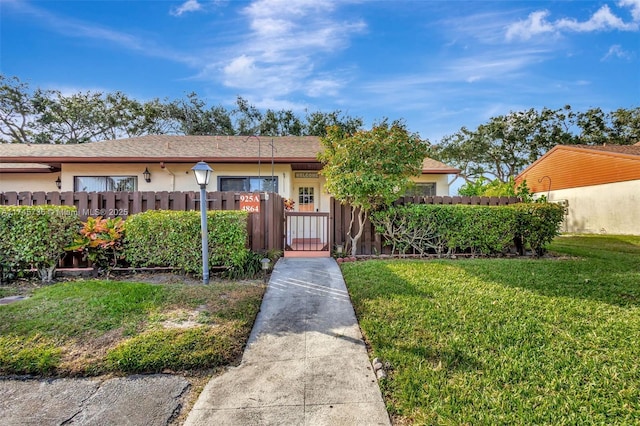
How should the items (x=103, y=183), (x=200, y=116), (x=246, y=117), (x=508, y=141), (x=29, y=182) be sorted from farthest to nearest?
(x=508, y=141) → (x=246, y=117) → (x=200, y=116) → (x=29, y=182) → (x=103, y=183)

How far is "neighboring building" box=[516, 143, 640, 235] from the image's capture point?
46.5 feet

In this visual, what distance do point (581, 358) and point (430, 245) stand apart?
4965 mm

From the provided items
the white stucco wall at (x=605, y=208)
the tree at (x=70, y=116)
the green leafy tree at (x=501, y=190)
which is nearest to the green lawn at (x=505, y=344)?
the green leafy tree at (x=501, y=190)

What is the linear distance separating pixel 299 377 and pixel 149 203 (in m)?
5.88

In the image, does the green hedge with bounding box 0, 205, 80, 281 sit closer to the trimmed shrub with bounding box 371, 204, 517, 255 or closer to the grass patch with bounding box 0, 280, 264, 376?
the grass patch with bounding box 0, 280, 264, 376

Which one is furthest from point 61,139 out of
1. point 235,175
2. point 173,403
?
point 173,403

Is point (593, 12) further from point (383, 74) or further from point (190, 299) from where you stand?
point (190, 299)

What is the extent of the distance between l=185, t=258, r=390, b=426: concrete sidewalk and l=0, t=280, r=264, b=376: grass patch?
0.33 m

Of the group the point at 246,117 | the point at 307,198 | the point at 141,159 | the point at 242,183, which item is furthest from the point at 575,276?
the point at 246,117

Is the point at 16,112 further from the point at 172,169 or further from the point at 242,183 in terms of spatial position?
the point at 242,183

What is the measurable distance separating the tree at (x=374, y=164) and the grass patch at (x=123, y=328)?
3409mm

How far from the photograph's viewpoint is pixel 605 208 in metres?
15.5

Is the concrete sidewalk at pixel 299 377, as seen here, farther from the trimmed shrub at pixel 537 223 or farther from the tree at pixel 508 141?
the tree at pixel 508 141

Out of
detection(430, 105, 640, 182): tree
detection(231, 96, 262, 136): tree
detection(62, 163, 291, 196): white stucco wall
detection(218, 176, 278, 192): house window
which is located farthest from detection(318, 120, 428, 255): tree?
detection(430, 105, 640, 182): tree
